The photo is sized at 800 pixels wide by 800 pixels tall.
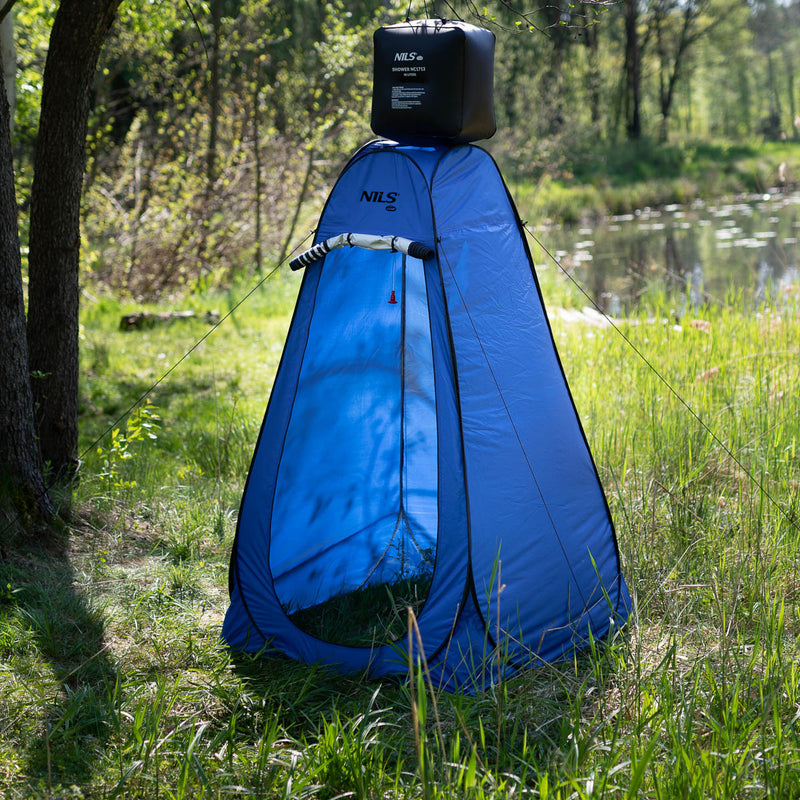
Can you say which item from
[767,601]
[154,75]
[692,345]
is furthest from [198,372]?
[154,75]

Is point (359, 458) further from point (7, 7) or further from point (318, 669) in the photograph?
point (7, 7)

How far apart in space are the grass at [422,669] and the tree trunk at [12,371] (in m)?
0.18

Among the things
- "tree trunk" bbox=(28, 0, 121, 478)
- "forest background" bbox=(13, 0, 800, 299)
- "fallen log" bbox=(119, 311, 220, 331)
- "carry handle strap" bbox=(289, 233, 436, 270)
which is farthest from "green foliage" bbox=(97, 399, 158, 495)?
"fallen log" bbox=(119, 311, 220, 331)

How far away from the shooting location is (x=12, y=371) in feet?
9.75

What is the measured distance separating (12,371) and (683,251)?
36.3 ft

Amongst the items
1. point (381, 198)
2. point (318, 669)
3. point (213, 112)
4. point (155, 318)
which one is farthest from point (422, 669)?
point (213, 112)

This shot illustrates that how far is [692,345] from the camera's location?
509 cm

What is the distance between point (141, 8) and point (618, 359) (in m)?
4.09

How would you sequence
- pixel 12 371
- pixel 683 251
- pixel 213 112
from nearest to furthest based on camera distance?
pixel 12 371 → pixel 213 112 → pixel 683 251

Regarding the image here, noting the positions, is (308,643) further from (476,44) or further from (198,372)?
(198,372)

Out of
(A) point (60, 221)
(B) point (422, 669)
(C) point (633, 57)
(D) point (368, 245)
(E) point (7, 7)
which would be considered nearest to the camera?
(B) point (422, 669)

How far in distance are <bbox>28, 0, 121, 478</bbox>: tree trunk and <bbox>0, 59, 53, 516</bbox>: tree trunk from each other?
314 mm

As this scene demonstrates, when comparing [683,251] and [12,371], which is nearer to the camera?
[12,371]

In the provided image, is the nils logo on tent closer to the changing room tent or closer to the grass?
the changing room tent
